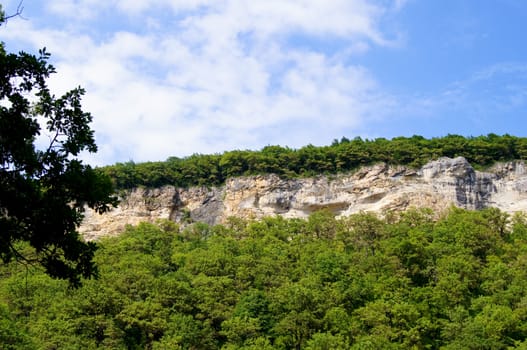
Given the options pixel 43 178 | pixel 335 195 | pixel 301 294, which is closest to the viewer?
pixel 43 178

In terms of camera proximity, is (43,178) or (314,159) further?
(314,159)

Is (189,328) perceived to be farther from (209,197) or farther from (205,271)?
(209,197)

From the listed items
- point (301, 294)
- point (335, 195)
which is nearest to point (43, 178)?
point (301, 294)

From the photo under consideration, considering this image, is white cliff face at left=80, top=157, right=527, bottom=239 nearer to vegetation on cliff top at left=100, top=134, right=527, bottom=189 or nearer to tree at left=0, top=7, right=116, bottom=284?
vegetation on cliff top at left=100, top=134, right=527, bottom=189

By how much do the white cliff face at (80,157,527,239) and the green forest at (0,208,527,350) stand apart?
305 inches

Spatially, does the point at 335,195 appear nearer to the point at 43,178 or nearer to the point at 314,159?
the point at 314,159

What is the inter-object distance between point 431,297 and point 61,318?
26281 mm

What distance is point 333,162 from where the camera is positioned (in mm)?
76312

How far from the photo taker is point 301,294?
44.1 meters

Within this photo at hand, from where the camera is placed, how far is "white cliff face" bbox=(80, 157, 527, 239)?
2736 inches

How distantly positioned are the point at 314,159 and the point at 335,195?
5555mm

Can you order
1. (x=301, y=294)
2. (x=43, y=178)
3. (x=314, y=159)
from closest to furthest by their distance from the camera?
(x=43, y=178) < (x=301, y=294) < (x=314, y=159)

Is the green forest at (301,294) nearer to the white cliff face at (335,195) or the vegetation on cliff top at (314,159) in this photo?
the white cliff face at (335,195)

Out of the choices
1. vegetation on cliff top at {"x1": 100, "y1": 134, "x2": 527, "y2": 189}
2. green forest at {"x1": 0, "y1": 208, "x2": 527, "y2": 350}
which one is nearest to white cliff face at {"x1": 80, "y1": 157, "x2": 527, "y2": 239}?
vegetation on cliff top at {"x1": 100, "y1": 134, "x2": 527, "y2": 189}
